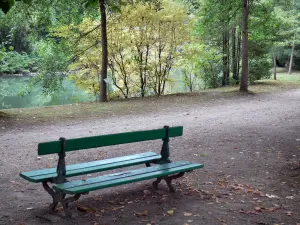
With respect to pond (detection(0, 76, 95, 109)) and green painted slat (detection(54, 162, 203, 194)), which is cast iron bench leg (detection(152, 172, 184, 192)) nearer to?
green painted slat (detection(54, 162, 203, 194))

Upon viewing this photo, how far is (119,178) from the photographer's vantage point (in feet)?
14.8

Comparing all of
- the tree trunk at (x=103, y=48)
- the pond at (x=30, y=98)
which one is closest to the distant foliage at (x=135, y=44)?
the tree trunk at (x=103, y=48)

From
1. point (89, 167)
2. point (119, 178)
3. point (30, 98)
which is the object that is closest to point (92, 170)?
point (89, 167)

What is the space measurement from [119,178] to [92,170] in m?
0.41

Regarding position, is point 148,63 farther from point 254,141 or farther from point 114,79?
point 254,141

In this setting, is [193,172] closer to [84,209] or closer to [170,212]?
[170,212]

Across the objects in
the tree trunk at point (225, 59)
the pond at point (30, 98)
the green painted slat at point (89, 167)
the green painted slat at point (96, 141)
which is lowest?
the pond at point (30, 98)

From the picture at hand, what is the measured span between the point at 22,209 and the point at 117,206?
1.10m

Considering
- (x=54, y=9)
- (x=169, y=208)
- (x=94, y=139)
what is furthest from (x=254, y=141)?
(x=54, y=9)

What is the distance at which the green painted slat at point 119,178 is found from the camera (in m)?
4.14

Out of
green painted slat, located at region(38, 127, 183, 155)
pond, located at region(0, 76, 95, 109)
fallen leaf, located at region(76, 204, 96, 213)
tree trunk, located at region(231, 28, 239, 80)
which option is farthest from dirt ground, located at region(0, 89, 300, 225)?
pond, located at region(0, 76, 95, 109)

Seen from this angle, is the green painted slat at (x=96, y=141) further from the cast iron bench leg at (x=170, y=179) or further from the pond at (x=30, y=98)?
the pond at (x=30, y=98)

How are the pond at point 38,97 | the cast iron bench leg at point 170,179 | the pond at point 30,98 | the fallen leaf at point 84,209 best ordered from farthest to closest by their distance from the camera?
the pond at point 30,98 → the pond at point 38,97 → the cast iron bench leg at point 170,179 → the fallen leaf at point 84,209

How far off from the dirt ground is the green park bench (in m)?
0.35
